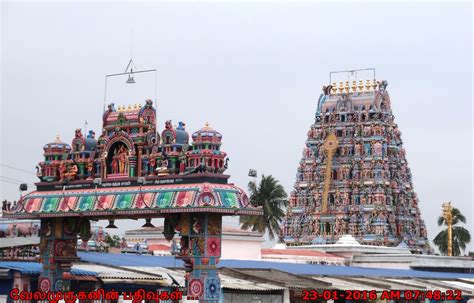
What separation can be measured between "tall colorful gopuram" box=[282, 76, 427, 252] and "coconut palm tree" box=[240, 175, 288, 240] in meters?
6.96

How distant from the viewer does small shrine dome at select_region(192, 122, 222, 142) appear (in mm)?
39969

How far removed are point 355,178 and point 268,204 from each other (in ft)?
45.6

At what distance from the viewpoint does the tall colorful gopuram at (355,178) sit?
87625 millimetres

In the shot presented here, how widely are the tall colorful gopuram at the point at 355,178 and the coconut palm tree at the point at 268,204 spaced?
6963 millimetres

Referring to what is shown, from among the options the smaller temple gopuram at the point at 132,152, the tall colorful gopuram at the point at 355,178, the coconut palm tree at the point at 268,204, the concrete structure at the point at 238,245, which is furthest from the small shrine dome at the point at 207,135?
the coconut palm tree at the point at 268,204

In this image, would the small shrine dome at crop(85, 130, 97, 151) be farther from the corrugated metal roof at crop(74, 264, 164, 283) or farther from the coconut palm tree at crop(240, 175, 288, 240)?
the coconut palm tree at crop(240, 175, 288, 240)

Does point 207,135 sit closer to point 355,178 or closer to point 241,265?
point 241,265

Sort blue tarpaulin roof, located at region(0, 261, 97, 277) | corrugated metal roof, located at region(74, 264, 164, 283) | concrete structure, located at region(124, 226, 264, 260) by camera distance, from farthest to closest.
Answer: concrete structure, located at region(124, 226, 264, 260) < blue tarpaulin roof, located at region(0, 261, 97, 277) < corrugated metal roof, located at region(74, 264, 164, 283)

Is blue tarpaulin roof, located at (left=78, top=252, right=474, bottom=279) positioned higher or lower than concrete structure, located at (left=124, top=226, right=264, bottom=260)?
lower

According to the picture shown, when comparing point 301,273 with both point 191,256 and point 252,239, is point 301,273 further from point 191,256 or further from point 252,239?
point 252,239

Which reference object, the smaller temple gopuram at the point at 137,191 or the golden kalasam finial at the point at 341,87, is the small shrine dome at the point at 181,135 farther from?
the golden kalasam finial at the point at 341,87

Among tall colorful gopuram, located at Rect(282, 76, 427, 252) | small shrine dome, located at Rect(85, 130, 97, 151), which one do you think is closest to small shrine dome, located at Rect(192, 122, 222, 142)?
small shrine dome, located at Rect(85, 130, 97, 151)

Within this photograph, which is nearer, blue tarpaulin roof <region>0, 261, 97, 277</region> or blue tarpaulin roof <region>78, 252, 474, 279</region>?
blue tarpaulin roof <region>0, 261, 97, 277</region>

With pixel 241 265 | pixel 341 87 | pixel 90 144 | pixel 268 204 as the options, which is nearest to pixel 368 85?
pixel 341 87
